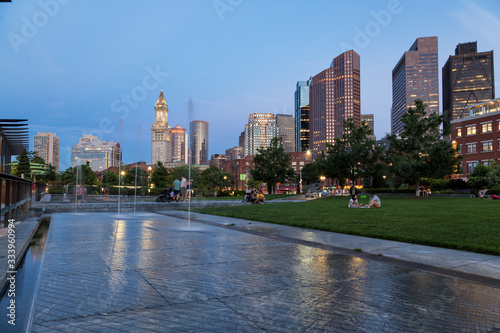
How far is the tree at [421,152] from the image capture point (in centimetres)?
3716

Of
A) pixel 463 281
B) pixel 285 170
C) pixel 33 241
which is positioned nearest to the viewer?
pixel 463 281

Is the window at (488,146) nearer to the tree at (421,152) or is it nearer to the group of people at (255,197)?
the tree at (421,152)

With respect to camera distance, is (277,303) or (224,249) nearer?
(277,303)

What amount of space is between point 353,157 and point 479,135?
37.1m

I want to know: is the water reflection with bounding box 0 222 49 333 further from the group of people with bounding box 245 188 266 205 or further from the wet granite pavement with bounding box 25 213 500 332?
the group of people with bounding box 245 188 266 205

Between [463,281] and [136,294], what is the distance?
457 centimetres

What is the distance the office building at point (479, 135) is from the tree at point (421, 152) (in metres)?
24.4

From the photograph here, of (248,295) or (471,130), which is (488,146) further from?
(248,295)

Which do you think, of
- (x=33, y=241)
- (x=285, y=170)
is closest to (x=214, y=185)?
(x=285, y=170)

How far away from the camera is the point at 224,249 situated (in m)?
7.19

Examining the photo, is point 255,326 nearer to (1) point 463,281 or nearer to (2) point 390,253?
(1) point 463,281

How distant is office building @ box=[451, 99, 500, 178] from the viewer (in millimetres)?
59188

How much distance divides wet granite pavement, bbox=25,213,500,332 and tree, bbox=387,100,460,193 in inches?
1405

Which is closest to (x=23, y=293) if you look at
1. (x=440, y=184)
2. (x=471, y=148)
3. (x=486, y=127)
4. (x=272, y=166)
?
(x=272, y=166)
